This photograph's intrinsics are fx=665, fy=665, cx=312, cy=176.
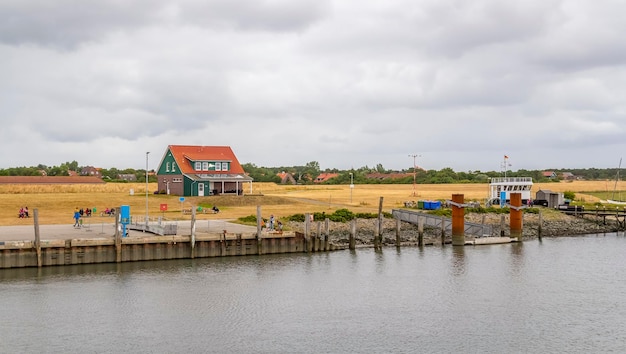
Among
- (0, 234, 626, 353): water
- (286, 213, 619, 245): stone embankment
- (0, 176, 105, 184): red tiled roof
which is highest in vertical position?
(0, 176, 105, 184): red tiled roof

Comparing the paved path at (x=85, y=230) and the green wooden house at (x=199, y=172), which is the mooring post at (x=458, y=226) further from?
the green wooden house at (x=199, y=172)

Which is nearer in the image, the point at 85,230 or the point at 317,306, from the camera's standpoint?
the point at 317,306

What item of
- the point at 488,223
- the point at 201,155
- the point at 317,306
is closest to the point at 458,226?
the point at 488,223

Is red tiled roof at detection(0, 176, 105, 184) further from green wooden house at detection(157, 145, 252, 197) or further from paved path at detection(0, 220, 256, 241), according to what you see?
paved path at detection(0, 220, 256, 241)

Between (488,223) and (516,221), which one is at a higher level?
(516,221)

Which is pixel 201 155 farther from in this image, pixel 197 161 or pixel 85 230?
pixel 85 230

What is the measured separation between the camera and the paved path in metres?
49.2

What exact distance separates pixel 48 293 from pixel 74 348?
10.1 m

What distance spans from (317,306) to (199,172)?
209ft

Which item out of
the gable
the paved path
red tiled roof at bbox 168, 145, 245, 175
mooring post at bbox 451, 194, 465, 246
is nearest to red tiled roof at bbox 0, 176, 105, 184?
the gable

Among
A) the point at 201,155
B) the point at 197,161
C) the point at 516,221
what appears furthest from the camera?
the point at 201,155

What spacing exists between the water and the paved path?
574 cm

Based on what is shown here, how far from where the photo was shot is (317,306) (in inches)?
1460

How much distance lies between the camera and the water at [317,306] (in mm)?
30344
